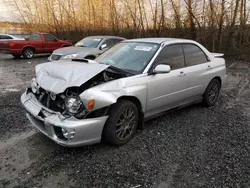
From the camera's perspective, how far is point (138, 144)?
3391 mm

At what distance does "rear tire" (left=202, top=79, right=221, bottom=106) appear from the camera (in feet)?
15.8

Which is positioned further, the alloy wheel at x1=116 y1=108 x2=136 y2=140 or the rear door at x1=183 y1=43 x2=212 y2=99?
the rear door at x1=183 y1=43 x2=212 y2=99

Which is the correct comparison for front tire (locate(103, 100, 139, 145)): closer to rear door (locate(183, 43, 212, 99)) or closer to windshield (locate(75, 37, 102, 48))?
rear door (locate(183, 43, 212, 99))

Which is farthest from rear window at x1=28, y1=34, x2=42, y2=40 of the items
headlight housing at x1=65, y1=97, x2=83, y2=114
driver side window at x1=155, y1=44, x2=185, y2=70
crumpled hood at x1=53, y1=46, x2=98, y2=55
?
headlight housing at x1=65, y1=97, x2=83, y2=114

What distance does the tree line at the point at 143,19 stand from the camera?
11.3m

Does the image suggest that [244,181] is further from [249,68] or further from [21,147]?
[249,68]

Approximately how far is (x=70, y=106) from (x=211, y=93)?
3325 millimetres

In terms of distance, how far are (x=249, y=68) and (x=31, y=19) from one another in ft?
64.6

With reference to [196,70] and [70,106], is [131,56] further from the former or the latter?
[70,106]

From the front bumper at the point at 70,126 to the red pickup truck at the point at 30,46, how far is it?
35.7 feet

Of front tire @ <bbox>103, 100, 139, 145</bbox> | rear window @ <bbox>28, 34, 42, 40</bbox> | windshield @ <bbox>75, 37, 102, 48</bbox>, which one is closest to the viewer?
front tire @ <bbox>103, 100, 139, 145</bbox>

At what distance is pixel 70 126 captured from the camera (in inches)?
107

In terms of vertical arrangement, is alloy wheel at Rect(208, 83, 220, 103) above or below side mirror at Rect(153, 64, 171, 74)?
below

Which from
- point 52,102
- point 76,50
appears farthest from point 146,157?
point 76,50
